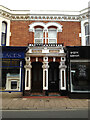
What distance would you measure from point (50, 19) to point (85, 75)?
244 inches

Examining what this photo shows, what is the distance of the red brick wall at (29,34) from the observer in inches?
421

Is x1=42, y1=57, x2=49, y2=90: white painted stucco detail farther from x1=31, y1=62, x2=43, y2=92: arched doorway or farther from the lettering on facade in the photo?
the lettering on facade

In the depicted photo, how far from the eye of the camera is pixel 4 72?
9.80m

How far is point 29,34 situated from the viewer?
1077 centimetres

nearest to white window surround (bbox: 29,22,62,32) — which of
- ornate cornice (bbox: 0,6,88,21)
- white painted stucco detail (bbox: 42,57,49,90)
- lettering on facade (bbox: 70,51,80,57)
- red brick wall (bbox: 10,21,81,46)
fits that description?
red brick wall (bbox: 10,21,81,46)

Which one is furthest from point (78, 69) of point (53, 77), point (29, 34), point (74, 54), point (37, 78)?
point (29, 34)

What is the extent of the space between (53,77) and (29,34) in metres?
4.76

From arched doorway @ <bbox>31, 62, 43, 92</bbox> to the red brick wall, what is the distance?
2338 millimetres

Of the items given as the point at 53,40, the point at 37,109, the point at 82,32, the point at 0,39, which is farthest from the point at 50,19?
the point at 37,109

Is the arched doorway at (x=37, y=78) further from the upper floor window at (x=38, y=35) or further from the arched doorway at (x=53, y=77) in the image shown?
the upper floor window at (x=38, y=35)

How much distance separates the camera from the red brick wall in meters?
10.7

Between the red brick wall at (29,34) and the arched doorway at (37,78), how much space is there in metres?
2.34

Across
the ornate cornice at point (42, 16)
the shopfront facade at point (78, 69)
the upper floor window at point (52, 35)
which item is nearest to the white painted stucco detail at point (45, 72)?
the shopfront facade at point (78, 69)

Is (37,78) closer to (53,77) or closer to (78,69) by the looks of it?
(53,77)
